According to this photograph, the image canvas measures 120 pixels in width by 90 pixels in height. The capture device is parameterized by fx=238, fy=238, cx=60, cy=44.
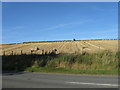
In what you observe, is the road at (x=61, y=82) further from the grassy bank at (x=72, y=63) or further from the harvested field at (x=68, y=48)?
the harvested field at (x=68, y=48)

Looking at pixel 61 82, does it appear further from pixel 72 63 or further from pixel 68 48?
pixel 68 48

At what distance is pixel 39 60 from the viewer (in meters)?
25.8

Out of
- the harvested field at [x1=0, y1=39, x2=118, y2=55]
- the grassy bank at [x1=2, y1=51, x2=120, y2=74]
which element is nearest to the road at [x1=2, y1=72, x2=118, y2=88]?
the grassy bank at [x1=2, y1=51, x2=120, y2=74]

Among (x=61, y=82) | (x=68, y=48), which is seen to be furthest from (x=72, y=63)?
(x=68, y=48)

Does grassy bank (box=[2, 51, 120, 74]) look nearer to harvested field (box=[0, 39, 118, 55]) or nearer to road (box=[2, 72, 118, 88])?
road (box=[2, 72, 118, 88])

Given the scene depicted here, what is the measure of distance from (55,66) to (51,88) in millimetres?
12955

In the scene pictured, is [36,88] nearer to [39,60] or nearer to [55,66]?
[55,66]

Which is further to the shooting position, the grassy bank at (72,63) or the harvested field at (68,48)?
the harvested field at (68,48)

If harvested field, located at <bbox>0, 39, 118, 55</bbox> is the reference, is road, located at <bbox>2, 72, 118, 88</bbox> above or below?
below

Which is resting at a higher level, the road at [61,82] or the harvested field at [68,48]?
the harvested field at [68,48]

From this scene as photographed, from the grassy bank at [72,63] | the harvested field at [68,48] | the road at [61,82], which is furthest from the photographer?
the harvested field at [68,48]

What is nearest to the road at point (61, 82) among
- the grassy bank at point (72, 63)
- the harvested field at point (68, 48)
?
the grassy bank at point (72, 63)

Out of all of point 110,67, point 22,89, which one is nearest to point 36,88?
point 22,89

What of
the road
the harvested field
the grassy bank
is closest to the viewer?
the road
